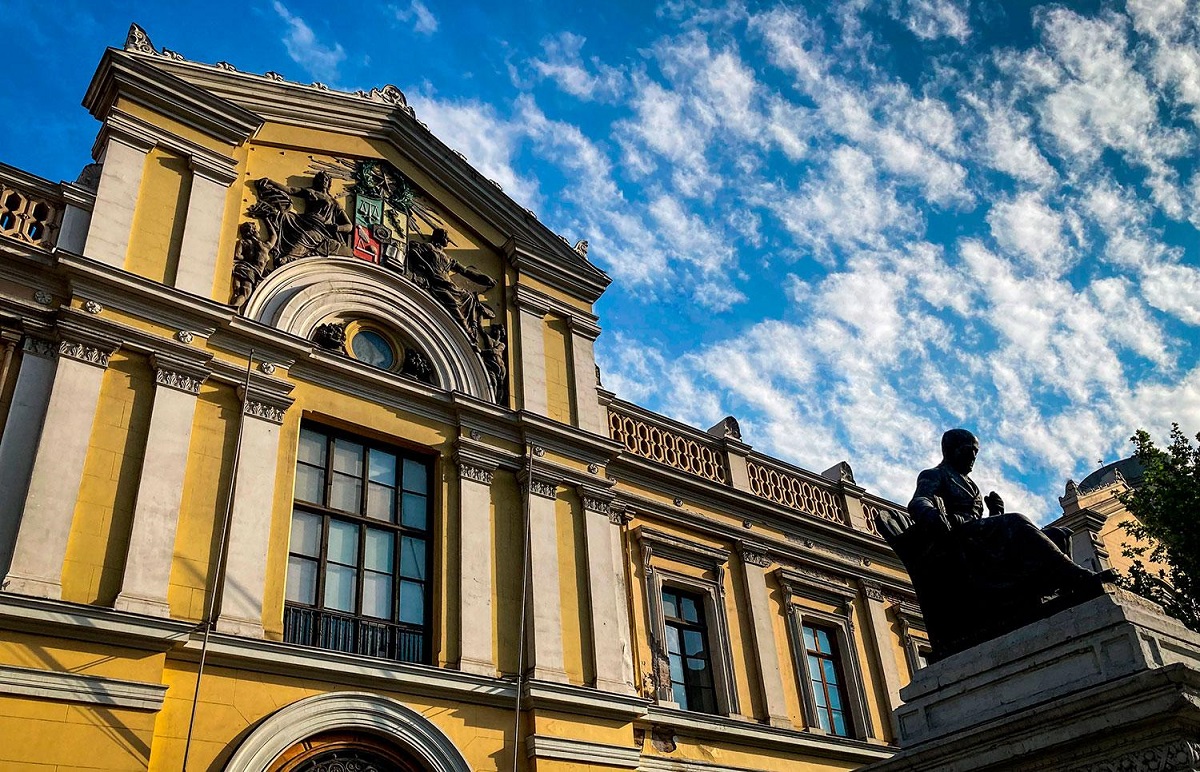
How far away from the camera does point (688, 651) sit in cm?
1401

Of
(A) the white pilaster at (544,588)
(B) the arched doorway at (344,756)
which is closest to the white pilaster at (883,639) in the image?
(A) the white pilaster at (544,588)

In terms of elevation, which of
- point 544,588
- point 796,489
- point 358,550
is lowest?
point 544,588

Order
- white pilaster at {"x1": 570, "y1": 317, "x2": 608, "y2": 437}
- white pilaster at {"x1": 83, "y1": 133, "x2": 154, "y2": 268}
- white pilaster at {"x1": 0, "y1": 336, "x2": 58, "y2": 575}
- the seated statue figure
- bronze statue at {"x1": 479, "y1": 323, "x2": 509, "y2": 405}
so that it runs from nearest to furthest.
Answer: the seated statue figure, white pilaster at {"x1": 0, "y1": 336, "x2": 58, "y2": 575}, white pilaster at {"x1": 83, "y1": 133, "x2": 154, "y2": 268}, bronze statue at {"x1": 479, "y1": 323, "x2": 509, "y2": 405}, white pilaster at {"x1": 570, "y1": 317, "x2": 608, "y2": 437}

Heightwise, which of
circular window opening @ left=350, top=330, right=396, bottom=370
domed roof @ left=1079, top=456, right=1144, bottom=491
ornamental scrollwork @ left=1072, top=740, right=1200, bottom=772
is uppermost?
domed roof @ left=1079, top=456, right=1144, bottom=491

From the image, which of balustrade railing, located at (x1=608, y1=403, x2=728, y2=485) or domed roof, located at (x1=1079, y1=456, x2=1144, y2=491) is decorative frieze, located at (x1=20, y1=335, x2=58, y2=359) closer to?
balustrade railing, located at (x1=608, y1=403, x2=728, y2=485)

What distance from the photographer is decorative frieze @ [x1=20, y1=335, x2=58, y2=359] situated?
9680mm

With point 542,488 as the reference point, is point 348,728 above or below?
below

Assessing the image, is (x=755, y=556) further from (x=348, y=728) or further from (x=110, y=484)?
(x=110, y=484)

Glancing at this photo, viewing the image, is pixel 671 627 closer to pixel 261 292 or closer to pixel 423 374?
pixel 423 374

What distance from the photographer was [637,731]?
1232 cm

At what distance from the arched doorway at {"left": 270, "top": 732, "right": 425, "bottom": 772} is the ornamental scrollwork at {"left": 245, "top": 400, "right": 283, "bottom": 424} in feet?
11.2

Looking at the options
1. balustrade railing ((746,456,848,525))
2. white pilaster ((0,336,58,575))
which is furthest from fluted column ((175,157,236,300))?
balustrade railing ((746,456,848,525))

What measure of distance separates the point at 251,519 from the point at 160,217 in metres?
3.75

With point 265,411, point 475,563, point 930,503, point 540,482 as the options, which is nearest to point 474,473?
point 540,482
